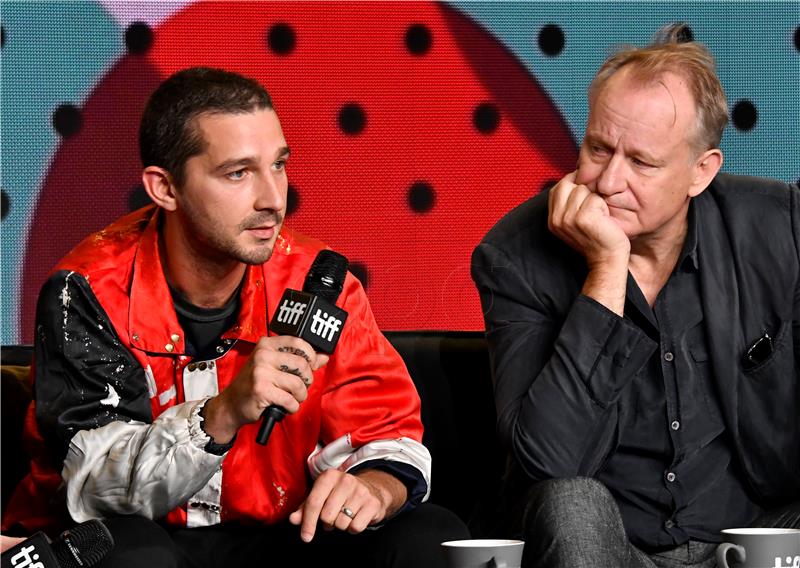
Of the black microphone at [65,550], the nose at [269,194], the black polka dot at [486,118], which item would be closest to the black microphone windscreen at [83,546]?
the black microphone at [65,550]

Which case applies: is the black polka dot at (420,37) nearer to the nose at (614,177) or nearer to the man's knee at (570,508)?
the nose at (614,177)

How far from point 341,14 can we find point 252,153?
81 cm

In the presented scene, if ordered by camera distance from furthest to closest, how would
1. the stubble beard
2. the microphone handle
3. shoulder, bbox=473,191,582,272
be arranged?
1. shoulder, bbox=473,191,582,272
2. the stubble beard
3. the microphone handle

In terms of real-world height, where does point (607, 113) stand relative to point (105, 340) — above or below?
above

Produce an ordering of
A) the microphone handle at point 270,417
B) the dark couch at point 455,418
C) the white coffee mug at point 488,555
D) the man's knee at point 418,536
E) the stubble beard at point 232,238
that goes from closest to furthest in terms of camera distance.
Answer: the white coffee mug at point 488,555, the microphone handle at point 270,417, the man's knee at point 418,536, the stubble beard at point 232,238, the dark couch at point 455,418

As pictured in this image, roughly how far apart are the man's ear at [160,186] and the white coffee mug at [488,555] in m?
0.87

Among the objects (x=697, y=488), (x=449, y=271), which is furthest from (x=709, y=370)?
(x=449, y=271)

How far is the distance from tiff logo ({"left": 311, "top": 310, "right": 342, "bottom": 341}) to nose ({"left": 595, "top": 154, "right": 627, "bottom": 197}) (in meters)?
0.55

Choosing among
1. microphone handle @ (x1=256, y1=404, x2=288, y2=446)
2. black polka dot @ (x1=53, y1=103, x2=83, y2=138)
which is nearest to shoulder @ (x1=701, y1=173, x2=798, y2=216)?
microphone handle @ (x1=256, y1=404, x2=288, y2=446)

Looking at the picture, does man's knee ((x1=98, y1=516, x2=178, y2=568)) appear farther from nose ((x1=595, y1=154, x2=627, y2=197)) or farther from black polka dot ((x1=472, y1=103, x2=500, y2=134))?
black polka dot ((x1=472, y1=103, x2=500, y2=134))

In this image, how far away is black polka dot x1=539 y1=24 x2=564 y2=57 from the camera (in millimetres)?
2621

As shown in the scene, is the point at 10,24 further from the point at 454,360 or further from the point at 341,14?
the point at 454,360

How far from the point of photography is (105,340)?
178 centimetres

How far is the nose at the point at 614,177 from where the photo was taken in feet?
6.12
